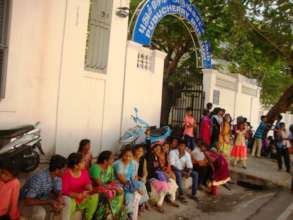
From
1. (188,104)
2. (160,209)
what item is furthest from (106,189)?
(188,104)

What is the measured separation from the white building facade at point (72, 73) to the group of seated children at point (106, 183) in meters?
1.28

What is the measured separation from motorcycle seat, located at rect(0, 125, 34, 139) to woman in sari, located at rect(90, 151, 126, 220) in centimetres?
121

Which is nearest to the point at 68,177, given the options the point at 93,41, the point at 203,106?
the point at 93,41

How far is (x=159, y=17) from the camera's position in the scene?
441 inches

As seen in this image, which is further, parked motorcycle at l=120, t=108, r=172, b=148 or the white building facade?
parked motorcycle at l=120, t=108, r=172, b=148

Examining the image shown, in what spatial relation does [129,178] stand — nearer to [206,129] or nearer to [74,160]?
[74,160]

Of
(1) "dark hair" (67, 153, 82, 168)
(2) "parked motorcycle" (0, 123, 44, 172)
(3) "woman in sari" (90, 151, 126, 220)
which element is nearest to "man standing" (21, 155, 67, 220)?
(1) "dark hair" (67, 153, 82, 168)

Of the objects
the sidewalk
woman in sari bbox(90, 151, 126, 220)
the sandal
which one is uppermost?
woman in sari bbox(90, 151, 126, 220)

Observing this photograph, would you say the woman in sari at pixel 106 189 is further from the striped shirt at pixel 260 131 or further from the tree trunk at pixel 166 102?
the striped shirt at pixel 260 131

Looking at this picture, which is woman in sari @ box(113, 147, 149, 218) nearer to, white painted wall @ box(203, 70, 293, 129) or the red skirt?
the red skirt

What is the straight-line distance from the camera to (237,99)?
54.5ft

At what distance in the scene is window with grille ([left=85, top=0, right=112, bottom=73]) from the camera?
870cm

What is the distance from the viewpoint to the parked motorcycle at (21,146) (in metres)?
6.27

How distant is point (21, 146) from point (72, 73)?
2.05m
